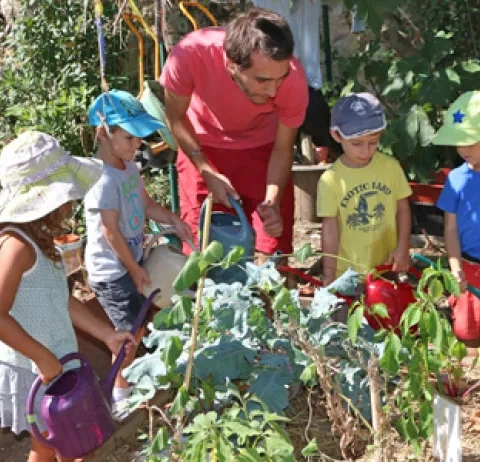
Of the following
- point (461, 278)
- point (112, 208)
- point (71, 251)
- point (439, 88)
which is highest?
point (439, 88)

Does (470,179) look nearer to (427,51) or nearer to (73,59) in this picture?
(427,51)

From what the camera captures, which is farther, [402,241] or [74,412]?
[402,241]

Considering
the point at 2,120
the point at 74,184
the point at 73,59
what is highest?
the point at 74,184

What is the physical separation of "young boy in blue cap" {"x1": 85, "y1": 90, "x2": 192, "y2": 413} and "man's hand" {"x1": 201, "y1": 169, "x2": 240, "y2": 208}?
171 mm

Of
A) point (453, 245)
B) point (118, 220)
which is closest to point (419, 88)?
point (453, 245)

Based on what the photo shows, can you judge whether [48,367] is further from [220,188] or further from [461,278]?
[461,278]

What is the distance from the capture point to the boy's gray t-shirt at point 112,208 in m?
3.07

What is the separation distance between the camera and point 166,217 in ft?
10.9

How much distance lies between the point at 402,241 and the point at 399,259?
0.09 metres

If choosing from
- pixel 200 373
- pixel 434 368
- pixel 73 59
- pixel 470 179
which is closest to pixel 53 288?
pixel 200 373

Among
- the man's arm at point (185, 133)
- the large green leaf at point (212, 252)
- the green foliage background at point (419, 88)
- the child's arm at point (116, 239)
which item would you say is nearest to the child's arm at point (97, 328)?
the child's arm at point (116, 239)

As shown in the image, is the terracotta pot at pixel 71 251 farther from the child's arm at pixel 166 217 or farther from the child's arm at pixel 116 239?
the child's arm at pixel 116 239

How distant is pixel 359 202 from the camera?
3.37m

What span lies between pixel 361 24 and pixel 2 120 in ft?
8.18
